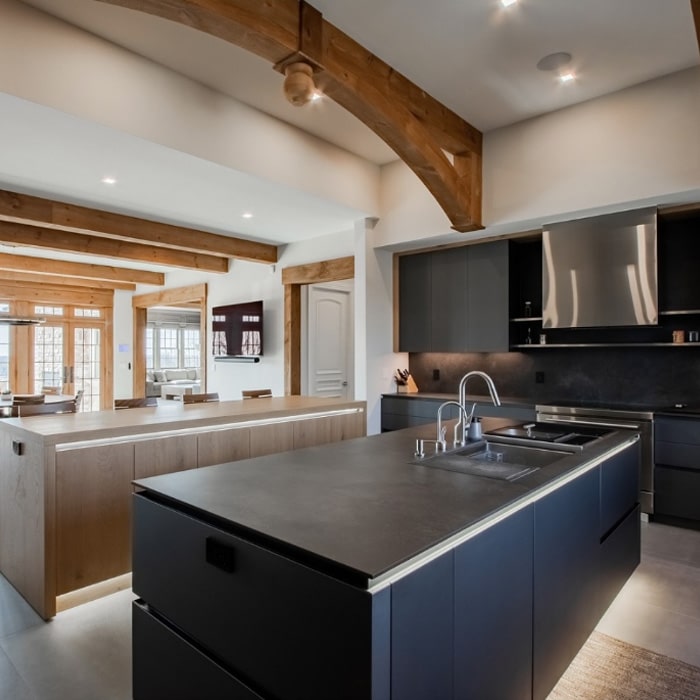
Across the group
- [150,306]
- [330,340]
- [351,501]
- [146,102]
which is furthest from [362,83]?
[150,306]

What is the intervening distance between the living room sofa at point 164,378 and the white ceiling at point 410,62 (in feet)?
27.0

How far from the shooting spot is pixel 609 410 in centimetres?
396

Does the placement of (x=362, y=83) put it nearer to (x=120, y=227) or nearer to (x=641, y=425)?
(x=641, y=425)

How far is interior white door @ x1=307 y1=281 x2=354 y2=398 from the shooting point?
666 centimetres

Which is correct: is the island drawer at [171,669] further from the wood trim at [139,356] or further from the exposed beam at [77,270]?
the wood trim at [139,356]

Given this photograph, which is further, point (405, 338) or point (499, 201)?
point (405, 338)

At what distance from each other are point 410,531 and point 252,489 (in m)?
0.61

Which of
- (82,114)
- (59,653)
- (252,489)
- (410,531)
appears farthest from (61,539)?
(82,114)

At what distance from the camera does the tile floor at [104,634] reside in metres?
1.99

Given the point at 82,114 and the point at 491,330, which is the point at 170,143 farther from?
the point at 491,330

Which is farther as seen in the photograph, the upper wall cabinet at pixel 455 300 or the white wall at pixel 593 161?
the upper wall cabinet at pixel 455 300

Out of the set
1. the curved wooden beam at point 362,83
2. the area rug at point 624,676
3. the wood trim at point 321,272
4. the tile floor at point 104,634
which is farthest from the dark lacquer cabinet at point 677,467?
the wood trim at point 321,272

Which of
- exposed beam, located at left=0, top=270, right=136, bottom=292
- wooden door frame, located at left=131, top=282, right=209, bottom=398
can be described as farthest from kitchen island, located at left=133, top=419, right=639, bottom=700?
exposed beam, located at left=0, top=270, right=136, bottom=292

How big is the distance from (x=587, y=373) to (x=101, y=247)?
561cm
